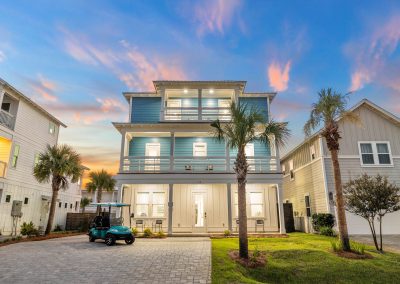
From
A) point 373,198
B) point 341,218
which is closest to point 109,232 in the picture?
point 341,218

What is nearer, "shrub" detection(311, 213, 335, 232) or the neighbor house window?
"shrub" detection(311, 213, 335, 232)

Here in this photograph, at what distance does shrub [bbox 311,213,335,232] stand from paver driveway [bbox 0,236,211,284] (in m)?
10.8

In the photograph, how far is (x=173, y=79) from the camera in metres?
19.7

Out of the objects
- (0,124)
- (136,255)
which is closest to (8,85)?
(0,124)

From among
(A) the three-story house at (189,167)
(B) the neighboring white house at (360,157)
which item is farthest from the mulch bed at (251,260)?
(B) the neighboring white house at (360,157)

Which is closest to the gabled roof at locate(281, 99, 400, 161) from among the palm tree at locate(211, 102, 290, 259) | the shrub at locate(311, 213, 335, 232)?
the shrub at locate(311, 213, 335, 232)

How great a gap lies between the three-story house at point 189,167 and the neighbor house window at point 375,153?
693 cm

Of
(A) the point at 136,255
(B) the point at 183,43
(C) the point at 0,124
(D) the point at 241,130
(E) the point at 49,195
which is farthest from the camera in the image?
(E) the point at 49,195

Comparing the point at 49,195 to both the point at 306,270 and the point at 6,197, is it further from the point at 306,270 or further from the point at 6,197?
the point at 306,270

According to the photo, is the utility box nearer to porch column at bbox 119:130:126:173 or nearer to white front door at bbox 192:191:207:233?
A: porch column at bbox 119:130:126:173

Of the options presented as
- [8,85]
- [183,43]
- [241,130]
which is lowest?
[241,130]

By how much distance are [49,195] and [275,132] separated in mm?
23356

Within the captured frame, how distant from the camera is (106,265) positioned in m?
8.18

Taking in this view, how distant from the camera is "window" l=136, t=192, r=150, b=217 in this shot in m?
18.3
